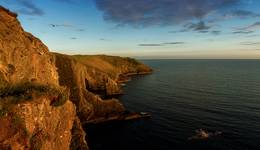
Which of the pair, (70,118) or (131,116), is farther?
(131,116)

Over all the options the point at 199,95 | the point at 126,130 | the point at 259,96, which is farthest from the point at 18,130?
the point at 259,96

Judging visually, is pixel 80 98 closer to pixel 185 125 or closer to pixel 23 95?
pixel 185 125

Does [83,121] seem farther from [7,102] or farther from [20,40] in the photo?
[7,102]

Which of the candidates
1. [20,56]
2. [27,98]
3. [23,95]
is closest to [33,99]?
[27,98]

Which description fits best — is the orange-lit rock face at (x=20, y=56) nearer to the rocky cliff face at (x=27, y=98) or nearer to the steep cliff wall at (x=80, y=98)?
the rocky cliff face at (x=27, y=98)

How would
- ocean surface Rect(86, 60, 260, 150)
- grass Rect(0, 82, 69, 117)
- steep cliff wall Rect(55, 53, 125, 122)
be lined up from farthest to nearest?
1. steep cliff wall Rect(55, 53, 125, 122)
2. ocean surface Rect(86, 60, 260, 150)
3. grass Rect(0, 82, 69, 117)

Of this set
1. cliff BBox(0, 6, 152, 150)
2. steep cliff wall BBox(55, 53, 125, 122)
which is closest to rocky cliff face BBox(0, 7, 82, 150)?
cliff BBox(0, 6, 152, 150)

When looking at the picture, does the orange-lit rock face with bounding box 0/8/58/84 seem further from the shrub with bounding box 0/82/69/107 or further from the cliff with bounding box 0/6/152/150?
the shrub with bounding box 0/82/69/107
